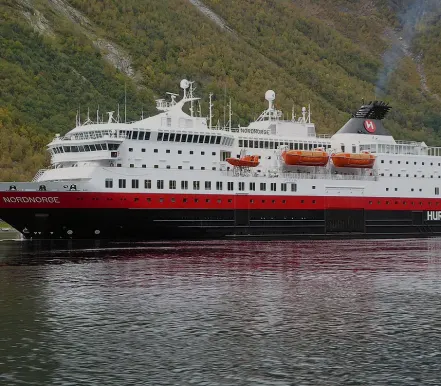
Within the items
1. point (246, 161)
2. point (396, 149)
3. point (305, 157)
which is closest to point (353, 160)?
point (305, 157)

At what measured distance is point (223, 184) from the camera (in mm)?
61719

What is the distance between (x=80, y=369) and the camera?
1897 centimetres

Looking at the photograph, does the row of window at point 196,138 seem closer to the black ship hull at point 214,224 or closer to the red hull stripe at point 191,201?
the red hull stripe at point 191,201

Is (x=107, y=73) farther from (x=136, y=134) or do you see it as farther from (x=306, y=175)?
(x=136, y=134)

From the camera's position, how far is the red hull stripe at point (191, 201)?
5619 centimetres

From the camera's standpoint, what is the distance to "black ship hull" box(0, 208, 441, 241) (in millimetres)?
56656

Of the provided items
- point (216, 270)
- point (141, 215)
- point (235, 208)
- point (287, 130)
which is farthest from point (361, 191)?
point (216, 270)

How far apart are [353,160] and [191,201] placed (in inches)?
598

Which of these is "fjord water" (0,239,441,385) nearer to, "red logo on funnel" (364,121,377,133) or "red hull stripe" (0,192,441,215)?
"red hull stripe" (0,192,441,215)

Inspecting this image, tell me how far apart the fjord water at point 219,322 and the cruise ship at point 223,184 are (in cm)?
1484

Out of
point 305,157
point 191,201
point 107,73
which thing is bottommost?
point 191,201

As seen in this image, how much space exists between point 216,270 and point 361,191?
32.1m

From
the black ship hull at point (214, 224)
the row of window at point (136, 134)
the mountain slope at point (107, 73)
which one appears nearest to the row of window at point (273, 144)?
the black ship hull at point (214, 224)

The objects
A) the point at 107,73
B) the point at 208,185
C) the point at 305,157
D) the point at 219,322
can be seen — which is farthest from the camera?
the point at 107,73
